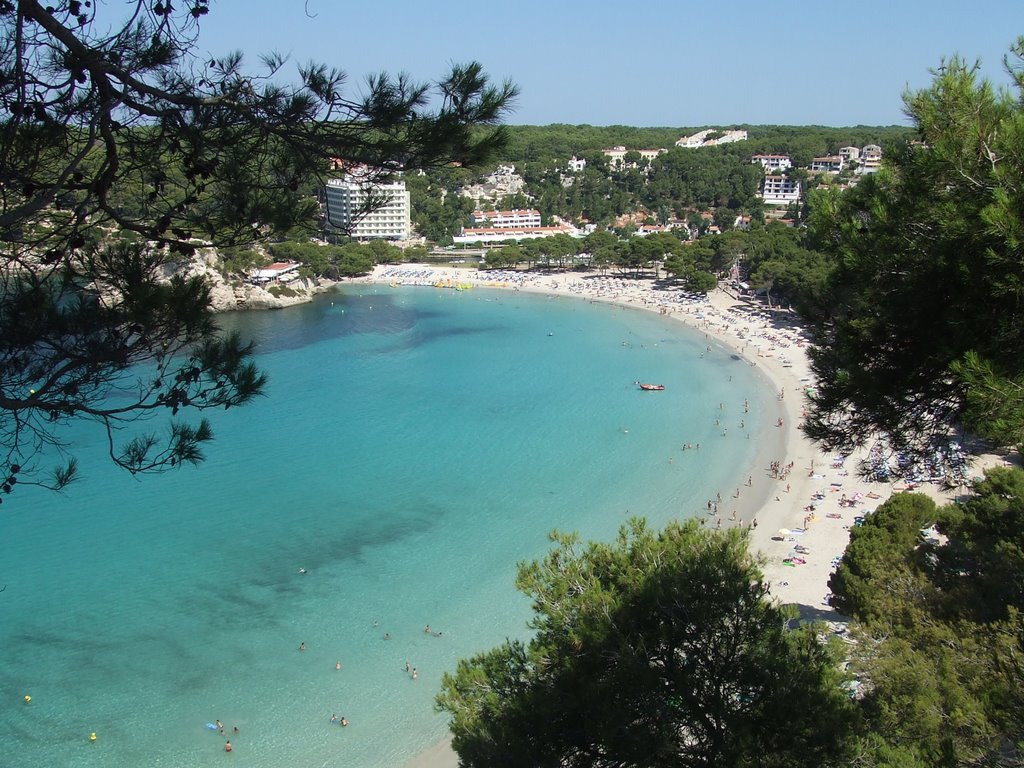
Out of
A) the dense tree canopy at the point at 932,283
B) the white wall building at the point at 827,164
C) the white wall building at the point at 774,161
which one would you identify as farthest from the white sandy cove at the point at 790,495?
the white wall building at the point at 774,161

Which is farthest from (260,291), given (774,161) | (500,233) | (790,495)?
(774,161)

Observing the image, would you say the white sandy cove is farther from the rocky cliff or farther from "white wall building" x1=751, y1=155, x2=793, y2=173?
"white wall building" x1=751, y1=155, x2=793, y2=173

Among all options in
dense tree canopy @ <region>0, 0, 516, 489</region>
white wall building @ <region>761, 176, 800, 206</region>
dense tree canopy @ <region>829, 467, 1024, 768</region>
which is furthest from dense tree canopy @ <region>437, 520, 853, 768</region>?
white wall building @ <region>761, 176, 800, 206</region>

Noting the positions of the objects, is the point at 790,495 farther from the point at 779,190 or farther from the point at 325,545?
the point at 779,190

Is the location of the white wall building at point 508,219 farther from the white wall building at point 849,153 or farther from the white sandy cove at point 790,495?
the white wall building at point 849,153

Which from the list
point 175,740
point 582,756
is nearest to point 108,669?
point 175,740

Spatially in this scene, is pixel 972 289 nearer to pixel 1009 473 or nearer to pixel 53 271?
pixel 53 271
